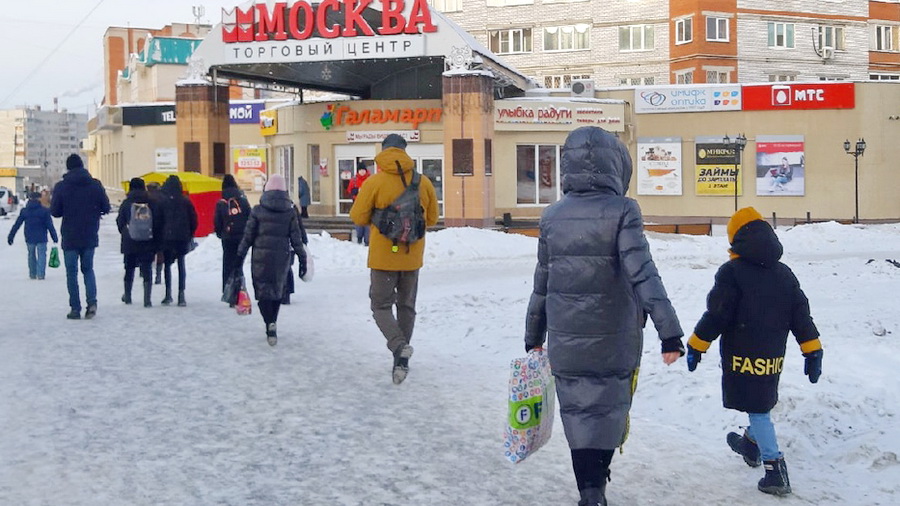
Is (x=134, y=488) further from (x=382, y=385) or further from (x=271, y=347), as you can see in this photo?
(x=271, y=347)

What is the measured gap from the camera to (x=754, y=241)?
5.38 metres

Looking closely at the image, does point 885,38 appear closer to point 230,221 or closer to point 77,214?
point 230,221

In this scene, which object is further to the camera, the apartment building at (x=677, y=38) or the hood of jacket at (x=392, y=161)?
the apartment building at (x=677, y=38)

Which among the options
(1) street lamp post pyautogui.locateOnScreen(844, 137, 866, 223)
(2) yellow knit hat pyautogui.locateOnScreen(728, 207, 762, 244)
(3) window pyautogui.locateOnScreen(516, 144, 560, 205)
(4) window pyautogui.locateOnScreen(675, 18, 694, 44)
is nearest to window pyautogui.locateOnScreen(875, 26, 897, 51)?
(4) window pyautogui.locateOnScreen(675, 18, 694, 44)

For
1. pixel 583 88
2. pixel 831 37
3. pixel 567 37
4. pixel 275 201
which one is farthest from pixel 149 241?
pixel 831 37

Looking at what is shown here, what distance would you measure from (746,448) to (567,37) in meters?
52.2

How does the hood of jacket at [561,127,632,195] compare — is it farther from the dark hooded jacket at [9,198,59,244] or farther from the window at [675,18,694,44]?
the window at [675,18,694,44]

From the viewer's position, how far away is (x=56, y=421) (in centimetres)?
703

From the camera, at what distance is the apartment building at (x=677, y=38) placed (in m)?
53.3

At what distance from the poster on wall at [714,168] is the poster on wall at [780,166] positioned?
69cm

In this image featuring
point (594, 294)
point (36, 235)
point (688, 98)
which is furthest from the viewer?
→ point (688, 98)

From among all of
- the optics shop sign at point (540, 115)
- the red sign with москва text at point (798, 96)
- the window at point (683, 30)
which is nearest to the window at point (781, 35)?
the window at point (683, 30)

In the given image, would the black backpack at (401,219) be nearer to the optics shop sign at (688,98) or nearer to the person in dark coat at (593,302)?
the person in dark coat at (593,302)

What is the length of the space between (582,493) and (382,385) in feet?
12.1
